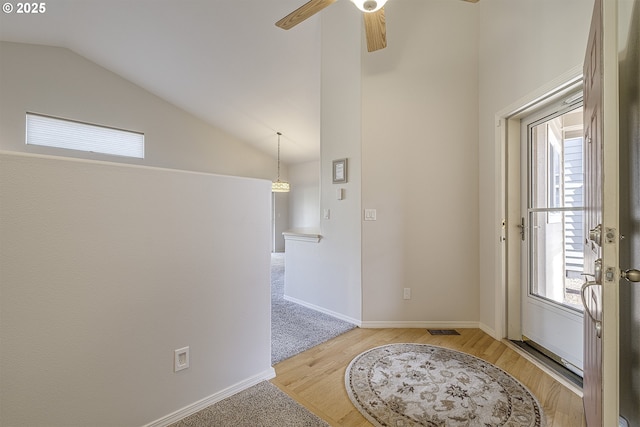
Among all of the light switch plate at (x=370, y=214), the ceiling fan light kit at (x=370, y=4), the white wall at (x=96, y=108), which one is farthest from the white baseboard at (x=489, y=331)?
the white wall at (x=96, y=108)

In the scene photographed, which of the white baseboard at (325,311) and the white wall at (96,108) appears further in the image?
the white wall at (96,108)

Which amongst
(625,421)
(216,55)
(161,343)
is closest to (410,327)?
Result: (625,421)

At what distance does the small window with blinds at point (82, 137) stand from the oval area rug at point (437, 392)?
5.55 metres

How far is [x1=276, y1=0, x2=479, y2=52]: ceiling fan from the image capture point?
1.60m

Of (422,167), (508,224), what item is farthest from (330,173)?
(508,224)

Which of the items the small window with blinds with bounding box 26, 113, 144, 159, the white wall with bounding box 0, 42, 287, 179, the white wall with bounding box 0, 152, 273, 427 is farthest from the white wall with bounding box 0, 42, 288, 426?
the small window with blinds with bounding box 26, 113, 144, 159

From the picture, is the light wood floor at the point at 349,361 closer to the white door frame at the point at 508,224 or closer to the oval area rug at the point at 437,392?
the oval area rug at the point at 437,392

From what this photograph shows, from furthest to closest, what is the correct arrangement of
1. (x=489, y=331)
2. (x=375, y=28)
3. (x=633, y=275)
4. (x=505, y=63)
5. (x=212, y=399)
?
(x=489, y=331)
(x=505, y=63)
(x=375, y=28)
(x=212, y=399)
(x=633, y=275)

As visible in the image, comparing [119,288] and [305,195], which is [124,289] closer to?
[119,288]

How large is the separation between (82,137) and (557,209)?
658 centimetres

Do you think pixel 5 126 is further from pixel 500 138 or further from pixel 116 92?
pixel 500 138

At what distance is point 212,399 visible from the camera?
1.59 m

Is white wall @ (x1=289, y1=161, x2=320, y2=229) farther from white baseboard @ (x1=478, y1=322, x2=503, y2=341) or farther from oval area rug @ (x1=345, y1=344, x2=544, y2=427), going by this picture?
oval area rug @ (x1=345, y1=344, x2=544, y2=427)

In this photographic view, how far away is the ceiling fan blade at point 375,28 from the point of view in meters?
1.72
